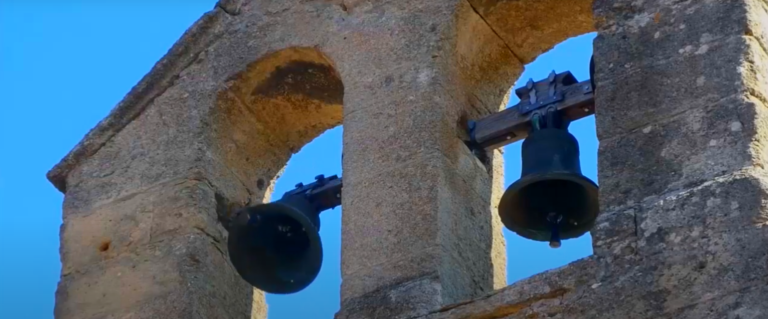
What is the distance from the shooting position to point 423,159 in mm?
10516

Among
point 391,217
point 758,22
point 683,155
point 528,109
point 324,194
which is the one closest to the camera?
point 683,155

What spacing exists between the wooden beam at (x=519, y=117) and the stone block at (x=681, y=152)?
75cm

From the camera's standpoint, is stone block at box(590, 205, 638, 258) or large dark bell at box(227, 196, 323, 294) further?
large dark bell at box(227, 196, 323, 294)

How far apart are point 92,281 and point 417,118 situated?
169 cm

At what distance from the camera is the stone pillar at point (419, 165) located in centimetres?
1015

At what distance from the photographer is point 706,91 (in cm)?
983

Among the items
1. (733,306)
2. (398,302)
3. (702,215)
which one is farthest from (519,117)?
(733,306)

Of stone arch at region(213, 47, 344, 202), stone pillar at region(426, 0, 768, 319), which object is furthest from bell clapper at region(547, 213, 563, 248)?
stone arch at region(213, 47, 344, 202)

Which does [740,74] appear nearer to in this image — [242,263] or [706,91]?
[706,91]

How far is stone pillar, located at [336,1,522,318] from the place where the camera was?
1015cm

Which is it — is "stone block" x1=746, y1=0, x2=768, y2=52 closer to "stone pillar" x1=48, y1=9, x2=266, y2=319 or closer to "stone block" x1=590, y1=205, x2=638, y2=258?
"stone block" x1=590, y1=205, x2=638, y2=258

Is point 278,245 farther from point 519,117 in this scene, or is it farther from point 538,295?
point 538,295

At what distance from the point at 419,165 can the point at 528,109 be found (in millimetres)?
599

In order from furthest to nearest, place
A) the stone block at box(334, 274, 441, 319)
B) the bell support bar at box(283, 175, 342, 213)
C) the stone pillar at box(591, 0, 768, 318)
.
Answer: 1. the bell support bar at box(283, 175, 342, 213)
2. the stone block at box(334, 274, 441, 319)
3. the stone pillar at box(591, 0, 768, 318)
